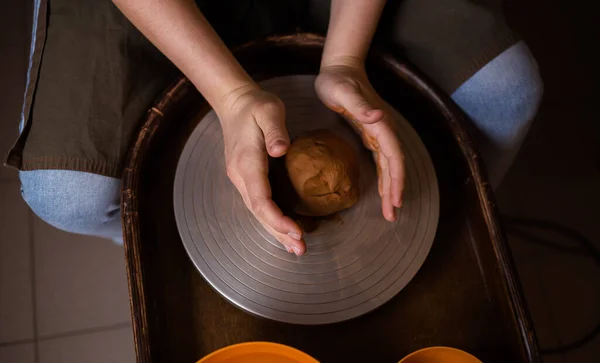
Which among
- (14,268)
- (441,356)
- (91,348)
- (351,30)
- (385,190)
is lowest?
(441,356)

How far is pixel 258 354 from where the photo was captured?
66 cm

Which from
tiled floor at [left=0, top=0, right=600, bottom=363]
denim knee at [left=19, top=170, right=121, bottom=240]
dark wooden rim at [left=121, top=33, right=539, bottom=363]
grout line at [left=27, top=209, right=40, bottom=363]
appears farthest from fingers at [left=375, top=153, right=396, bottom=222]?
grout line at [left=27, top=209, right=40, bottom=363]

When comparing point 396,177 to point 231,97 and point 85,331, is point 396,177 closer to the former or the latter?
point 231,97

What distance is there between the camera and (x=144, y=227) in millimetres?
777

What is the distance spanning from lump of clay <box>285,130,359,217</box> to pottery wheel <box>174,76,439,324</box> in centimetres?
5

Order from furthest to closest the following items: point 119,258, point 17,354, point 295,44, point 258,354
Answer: point 119,258 → point 17,354 → point 295,44 → point 258,354

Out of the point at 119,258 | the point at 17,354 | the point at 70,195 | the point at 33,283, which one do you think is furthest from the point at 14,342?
the point at 70,195

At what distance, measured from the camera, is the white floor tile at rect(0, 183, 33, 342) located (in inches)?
52.7

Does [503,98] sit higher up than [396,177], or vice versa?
Answer: [503,98]

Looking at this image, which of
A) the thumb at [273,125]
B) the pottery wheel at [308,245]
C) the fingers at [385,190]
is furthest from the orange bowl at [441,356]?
the thumb at [273,125]

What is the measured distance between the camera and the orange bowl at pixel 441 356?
66 cm

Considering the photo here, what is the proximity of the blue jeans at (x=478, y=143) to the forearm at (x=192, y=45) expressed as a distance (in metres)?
0.22

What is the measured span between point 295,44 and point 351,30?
106mm

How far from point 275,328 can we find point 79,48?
1.80 feet
